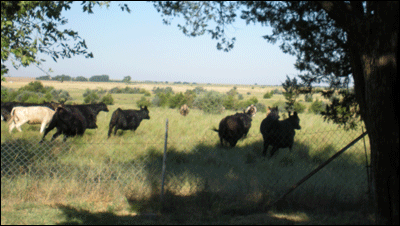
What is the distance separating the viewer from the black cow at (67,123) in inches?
465

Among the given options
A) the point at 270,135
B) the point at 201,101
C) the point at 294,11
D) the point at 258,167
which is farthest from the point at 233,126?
the point at 201,101

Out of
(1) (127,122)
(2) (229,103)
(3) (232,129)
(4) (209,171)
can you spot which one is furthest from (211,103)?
(4) (209,171)

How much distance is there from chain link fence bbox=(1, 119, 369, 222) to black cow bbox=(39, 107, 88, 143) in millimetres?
2036

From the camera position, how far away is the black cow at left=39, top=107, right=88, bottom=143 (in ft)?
38.7

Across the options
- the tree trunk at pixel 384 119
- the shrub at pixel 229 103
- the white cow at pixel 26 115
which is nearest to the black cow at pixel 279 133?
the tree trunk at pixel 384 119

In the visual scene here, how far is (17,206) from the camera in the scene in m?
5.10

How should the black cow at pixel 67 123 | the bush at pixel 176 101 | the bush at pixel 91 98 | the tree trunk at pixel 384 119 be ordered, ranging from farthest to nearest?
the bush at pixel 91 98, the bush at pixel 176 101, the black cow at pixel 67 123, the tree trunk at pixel 384 119

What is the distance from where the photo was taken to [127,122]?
13.7m

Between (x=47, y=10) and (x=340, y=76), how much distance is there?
596cm

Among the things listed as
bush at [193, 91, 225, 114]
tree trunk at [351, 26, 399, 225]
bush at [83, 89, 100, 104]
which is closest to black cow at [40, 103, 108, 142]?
tree trunk at [351, 26, 399, 225]

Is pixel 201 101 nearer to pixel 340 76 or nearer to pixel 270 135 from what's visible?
pixel 270 135

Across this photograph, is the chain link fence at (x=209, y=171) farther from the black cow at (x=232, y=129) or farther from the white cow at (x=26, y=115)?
the white cow at (x=26, y=115)

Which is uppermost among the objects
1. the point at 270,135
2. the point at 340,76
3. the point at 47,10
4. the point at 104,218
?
the point at 47,10

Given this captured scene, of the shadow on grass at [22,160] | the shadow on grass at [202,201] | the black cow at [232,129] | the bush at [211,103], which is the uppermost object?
the bush at [211,103]
